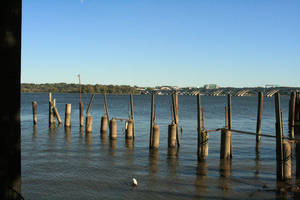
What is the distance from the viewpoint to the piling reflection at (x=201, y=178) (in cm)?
987

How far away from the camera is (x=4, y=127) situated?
2.10 meters

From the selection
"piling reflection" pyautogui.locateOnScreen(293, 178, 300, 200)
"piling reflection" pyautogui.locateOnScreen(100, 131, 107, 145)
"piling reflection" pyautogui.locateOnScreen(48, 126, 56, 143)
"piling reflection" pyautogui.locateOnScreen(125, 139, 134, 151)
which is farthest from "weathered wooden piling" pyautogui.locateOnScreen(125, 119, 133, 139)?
"piling reflection" pyautogui.locateOnScreen(293, 178, 300, 200)

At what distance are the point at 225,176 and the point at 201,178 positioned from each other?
1071 millimetres

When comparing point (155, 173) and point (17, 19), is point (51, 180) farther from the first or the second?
point (17, 19)

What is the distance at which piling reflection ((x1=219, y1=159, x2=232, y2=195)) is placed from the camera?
9.98 metres

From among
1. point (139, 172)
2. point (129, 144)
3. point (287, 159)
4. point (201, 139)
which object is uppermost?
point (201, 139)

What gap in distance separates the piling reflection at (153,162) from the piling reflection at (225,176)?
103 inches

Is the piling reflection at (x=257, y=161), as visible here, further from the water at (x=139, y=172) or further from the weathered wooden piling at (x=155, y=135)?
the weathered wooden piling at (x=155, y=135)

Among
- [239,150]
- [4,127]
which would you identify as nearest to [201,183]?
[239,150]

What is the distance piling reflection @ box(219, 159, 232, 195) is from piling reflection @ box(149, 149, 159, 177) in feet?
8.60

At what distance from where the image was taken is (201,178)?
1119 cm

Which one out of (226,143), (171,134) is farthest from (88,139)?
(226,143)

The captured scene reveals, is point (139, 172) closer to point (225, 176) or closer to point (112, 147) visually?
point (225, 176)

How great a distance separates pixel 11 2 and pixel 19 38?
0.25 metres
